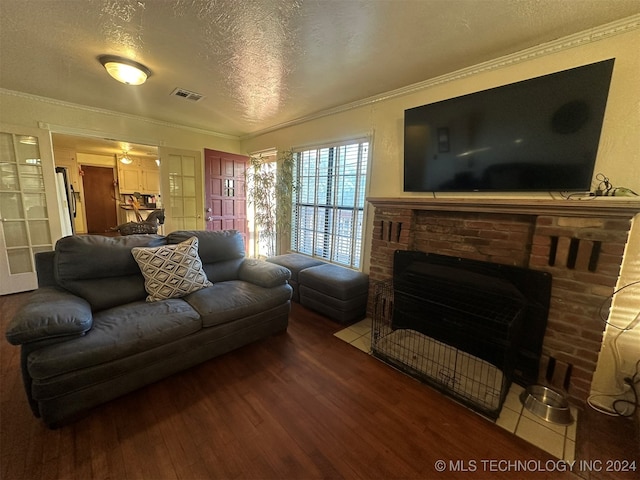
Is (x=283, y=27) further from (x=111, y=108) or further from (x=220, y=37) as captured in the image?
(x=111, y=108)

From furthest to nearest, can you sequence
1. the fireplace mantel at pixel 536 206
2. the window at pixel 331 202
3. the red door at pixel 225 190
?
the red door at pixel 225 190, the window at pixel 331 202, the fireplace mantel at pixel 536 206

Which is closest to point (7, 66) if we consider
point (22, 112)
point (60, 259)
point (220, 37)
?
point (22, 112)

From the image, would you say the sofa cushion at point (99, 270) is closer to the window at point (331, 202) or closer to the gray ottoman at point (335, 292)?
the gray ottoman at point (335, 292)

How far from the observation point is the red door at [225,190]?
429 centimetres

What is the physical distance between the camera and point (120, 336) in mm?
1497

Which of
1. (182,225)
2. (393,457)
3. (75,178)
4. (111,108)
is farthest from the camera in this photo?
(75,178)

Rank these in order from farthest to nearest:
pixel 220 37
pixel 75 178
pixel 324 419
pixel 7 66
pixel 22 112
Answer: pixel 75 178 < pixel 22 112 < pixel 7 66 < pixel 220 37 < pixel 324 419

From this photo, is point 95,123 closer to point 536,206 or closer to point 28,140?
point 28,140

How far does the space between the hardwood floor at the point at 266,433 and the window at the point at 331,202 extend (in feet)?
5.61

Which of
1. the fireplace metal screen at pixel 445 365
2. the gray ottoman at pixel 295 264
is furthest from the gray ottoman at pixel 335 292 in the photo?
the fireplace metal screen at pixel 445 365

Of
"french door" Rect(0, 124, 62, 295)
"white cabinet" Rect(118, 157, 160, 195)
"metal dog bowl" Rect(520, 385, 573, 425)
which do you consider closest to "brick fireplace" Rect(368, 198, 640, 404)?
"metal dog bowl" Rect(520, 385, 573, 425)

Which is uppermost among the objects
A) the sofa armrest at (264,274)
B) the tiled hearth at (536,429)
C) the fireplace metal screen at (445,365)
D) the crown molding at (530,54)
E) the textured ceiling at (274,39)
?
the textured ceiling at (274,39)

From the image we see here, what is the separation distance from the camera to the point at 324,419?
151cm

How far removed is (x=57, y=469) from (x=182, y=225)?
3.69m
